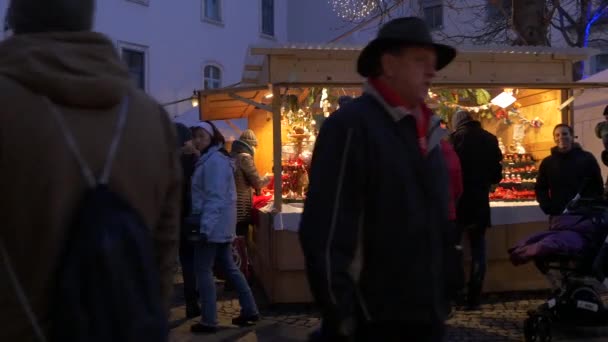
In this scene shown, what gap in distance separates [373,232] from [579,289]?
388 centimetres

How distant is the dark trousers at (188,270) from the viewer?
674 centimetres

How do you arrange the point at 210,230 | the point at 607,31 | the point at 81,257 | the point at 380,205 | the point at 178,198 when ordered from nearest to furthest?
the point at 81,257 < the point at 178,198 < the point at 380,205 < the point at 210,230 < the point at 607,31

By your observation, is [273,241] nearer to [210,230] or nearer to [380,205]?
[210,230]

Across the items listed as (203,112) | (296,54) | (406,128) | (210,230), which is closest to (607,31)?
(203,112)

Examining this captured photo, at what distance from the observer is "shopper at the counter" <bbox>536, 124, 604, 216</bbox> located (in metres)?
7.11

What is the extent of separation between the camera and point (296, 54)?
730 cm

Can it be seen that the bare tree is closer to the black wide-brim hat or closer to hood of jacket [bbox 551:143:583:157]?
hood of jacket [bbox 551:143:583:157]

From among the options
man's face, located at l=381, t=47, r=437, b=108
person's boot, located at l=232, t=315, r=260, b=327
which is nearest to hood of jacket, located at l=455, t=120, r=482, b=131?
person's boot, located at l=232, t=315, r=260, b=327

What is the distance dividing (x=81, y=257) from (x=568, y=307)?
15.9 feet

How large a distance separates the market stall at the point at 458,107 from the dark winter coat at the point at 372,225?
4782mm

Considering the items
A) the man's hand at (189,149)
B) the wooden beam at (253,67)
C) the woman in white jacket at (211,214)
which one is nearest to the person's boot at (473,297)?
the woman in white jacket at (211,214)

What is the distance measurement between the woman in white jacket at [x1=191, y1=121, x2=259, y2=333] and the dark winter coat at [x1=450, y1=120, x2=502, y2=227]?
8.06 feet

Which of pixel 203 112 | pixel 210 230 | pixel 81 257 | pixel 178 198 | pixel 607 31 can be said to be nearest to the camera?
pixel 81 257

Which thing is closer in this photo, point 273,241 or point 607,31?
point 273,241
